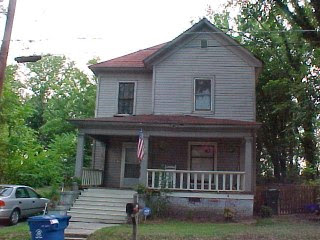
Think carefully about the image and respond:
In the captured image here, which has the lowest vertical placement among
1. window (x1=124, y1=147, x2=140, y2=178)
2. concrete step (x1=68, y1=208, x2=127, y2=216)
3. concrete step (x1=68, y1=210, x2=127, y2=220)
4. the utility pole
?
concrete step (x1=68, y1=210, x2=127, y2=220)

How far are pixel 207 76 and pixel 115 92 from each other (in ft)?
15.3

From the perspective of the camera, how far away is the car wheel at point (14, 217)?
46.3 ft

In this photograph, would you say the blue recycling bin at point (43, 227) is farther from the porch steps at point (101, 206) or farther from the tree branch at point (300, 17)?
the tree branch at point (300, 17)

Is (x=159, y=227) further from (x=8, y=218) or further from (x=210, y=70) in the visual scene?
(x=210, y=70)

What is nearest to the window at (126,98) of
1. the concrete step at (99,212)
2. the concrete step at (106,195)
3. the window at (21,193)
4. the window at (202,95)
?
the window at (202,95)

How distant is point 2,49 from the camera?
1151cm

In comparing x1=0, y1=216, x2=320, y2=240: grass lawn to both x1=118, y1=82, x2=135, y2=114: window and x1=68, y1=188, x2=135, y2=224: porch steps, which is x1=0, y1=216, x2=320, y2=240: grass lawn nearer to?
x1=68, y1=188, x2=135, y2=224: porch steps

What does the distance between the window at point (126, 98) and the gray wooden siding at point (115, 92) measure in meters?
0.20

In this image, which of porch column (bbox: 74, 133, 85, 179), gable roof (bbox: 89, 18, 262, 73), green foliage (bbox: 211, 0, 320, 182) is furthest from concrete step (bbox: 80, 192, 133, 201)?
green foliage (bbox: 211, 0, 320, 182)

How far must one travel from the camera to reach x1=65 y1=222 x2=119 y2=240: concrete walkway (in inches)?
463

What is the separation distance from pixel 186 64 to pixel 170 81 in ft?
3.71

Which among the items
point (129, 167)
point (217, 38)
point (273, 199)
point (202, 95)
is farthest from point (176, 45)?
point (273, 199)

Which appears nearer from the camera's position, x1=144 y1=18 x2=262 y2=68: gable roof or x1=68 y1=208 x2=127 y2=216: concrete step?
x1=68 y1=208 x2=127 y2=216: concrete step

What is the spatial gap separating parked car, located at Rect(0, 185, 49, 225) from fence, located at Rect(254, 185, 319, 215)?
30.4ft
